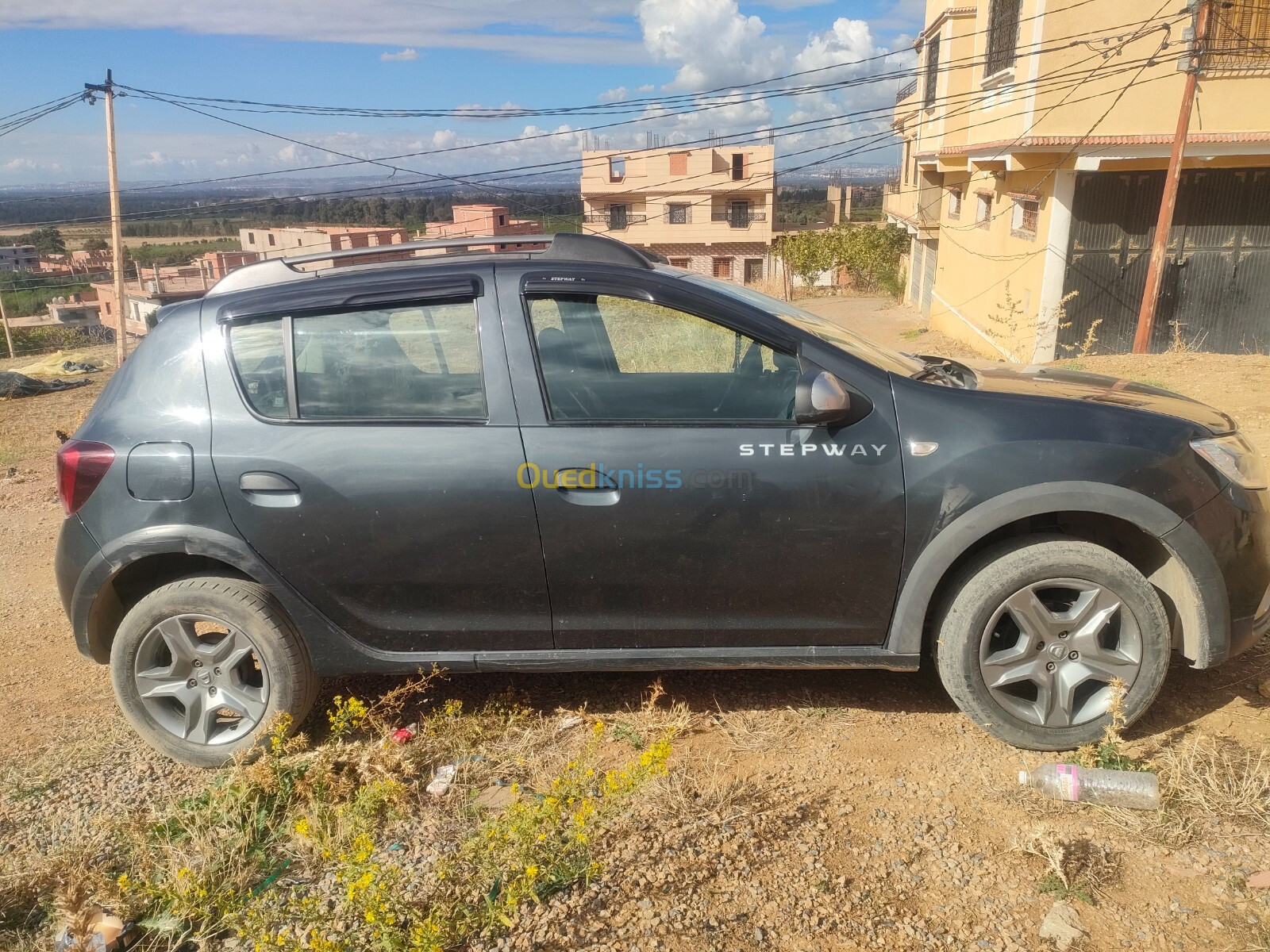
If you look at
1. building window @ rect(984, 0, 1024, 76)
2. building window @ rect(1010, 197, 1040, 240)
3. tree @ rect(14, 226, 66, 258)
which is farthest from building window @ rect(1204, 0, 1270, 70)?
tree @ rect(14, 226, 66, 258)

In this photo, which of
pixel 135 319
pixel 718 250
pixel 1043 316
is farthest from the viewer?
pixel 135 319

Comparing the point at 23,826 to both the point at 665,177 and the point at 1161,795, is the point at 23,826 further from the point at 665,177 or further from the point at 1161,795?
the point at 665,177

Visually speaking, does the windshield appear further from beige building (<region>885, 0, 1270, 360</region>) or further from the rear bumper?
beige building (<region>885, 0, 1270, 360</region>)

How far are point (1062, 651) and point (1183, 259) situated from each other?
11.9 meters

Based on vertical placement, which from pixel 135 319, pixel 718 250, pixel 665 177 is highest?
pixel 665 177

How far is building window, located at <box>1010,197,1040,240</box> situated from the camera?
13273mm

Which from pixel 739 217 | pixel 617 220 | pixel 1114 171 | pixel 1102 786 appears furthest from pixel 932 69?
pixel 739 217

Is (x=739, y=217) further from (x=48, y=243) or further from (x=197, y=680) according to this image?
(x=48, y=243)

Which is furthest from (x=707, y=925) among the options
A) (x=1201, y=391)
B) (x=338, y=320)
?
(x=1201, y=391)

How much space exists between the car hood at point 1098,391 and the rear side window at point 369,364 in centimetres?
188

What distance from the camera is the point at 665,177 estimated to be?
49812 millimetres

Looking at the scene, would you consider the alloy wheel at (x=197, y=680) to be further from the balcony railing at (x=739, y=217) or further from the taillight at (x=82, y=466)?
the balcony railing at (x=739, y=217)

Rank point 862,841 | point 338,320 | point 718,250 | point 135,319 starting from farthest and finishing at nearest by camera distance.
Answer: point 135,319 < point 718,250 < point 338,320 < point 862,841

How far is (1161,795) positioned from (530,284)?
2665 mm
